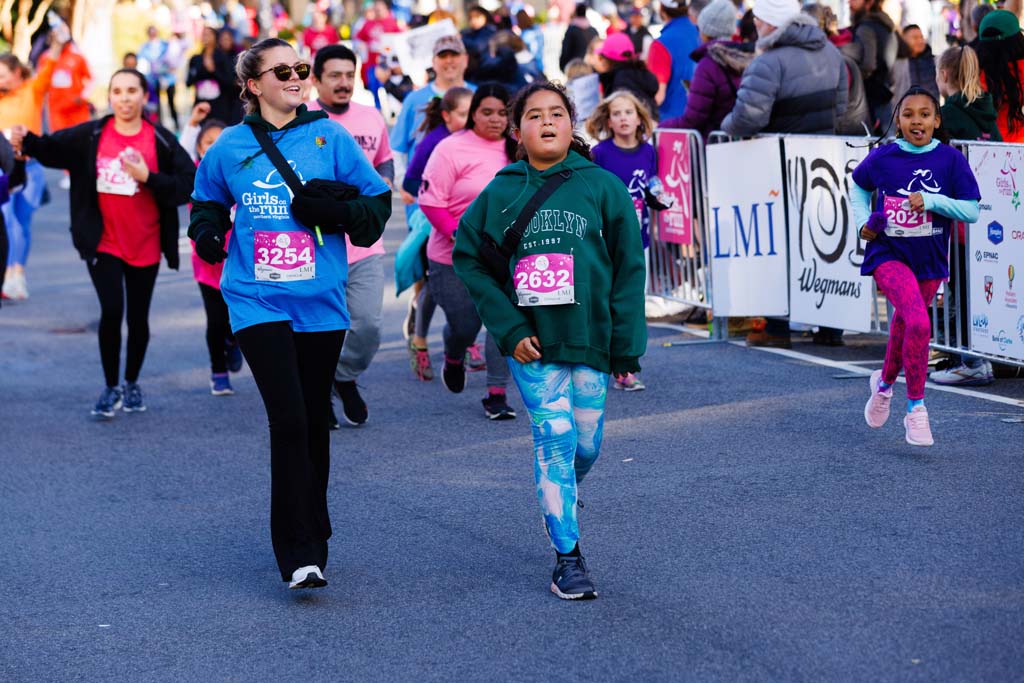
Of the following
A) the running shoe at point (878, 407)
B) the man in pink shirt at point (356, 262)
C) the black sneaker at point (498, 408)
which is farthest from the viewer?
the black sneaker at point (498, 408)

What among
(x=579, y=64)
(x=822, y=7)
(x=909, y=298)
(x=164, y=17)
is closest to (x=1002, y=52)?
(x=909, y=298)

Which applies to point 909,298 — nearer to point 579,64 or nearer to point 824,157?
point 824,157

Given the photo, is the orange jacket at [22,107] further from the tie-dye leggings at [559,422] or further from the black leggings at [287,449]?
the tie-dye leggings at [559,422]

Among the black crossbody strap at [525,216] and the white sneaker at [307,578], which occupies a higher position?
the black crossbody strap at [525,216]

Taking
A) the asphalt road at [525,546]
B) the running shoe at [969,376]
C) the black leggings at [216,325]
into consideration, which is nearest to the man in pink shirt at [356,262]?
the asphalt road at [525,546]

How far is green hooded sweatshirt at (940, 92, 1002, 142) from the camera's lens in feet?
31.6

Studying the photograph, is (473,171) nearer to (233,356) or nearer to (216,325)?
(216,325)

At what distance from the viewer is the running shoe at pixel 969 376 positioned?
31.7 feet

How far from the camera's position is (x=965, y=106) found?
962 centimetres

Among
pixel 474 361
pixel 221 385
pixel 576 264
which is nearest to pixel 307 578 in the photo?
pixel 576 264

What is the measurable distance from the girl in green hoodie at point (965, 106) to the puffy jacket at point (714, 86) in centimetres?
260

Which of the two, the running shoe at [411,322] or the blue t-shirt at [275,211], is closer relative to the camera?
Answer: the blue t-shirt at [275,211]

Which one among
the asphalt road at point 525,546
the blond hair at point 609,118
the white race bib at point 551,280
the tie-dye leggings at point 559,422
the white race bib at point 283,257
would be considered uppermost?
the blond hair at point 609,118

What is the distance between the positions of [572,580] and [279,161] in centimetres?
182
